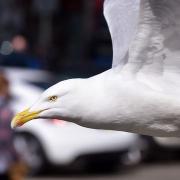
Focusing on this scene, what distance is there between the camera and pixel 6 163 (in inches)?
354

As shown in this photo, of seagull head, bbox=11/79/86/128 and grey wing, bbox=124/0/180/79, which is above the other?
grey wing, bbox=124/0/180/79

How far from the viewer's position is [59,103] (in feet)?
21.0

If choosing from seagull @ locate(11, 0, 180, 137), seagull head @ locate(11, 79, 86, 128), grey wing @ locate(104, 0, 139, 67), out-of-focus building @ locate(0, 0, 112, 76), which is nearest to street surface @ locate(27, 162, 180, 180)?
grey wing @ locate(104, 0, 139, 67)

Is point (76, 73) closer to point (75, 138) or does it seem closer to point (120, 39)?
point (75, 138)

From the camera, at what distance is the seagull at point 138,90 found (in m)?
6.26

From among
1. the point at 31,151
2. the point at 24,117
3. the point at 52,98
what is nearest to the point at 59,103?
the point at 52,98

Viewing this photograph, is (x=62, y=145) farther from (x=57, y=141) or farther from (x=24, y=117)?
(x=24, y=117)

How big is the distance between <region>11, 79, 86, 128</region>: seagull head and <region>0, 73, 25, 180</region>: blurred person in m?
2.47

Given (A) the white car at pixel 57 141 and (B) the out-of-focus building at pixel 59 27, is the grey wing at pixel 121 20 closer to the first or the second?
(A) the white car at pixel 57 141

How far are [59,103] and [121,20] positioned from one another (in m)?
1.06

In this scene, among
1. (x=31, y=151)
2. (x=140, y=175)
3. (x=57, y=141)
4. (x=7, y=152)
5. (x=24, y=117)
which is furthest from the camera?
(x=140, y=175)

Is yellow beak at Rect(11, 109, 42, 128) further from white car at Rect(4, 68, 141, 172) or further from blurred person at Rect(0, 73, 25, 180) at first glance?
white car at Rect(4, 68, 141, 172)

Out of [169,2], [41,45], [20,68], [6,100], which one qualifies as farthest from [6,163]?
[41,45]

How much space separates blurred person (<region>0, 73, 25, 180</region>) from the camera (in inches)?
352
